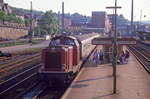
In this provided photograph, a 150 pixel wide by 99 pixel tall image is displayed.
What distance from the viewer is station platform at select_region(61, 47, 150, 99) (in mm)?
16484

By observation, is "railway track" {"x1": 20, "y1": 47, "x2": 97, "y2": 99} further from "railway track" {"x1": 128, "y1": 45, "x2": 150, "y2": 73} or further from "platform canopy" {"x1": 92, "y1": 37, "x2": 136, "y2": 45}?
"platform canopy" {"x1": 92, "y1": 37, "x2": 136, "y2": 45}

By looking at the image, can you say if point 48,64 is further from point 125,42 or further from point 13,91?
point 125,42

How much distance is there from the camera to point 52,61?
771 inches

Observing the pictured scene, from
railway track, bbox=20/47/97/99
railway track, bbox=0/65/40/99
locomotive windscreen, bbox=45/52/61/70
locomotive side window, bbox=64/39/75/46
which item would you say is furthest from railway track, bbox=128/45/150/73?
railway track, bbox=0/65/40/99

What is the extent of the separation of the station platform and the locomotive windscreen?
1.58m

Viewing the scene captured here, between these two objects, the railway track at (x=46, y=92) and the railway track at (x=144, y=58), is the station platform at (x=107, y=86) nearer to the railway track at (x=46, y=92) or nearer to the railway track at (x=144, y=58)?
the railway track at (x=46, y=92)

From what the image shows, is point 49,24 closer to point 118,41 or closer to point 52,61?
point 118,41

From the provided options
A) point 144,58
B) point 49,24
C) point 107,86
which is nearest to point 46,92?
point 107,86

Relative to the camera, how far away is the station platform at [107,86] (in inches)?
649

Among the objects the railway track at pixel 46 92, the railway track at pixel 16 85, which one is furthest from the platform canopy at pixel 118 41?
the railway track at pixel 46 92

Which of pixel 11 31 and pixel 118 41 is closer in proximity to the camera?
pixel 118 41

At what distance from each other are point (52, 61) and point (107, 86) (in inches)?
151

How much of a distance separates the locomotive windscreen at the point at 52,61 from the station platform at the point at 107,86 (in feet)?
5.20

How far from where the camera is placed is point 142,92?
1753 cm
